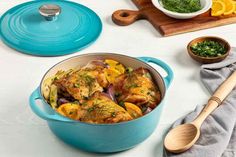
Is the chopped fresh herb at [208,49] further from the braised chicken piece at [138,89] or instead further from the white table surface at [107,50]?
the braised chicken piece at [138,89]

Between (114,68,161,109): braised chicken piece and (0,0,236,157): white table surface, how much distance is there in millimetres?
87

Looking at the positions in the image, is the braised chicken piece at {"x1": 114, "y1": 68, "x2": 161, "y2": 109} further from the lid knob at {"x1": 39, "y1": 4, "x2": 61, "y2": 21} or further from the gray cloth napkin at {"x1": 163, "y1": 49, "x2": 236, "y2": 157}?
the lid knob at {"x1": 39, "y1": 4, "x2": 61, "y2": 21}

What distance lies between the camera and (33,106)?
103 cm

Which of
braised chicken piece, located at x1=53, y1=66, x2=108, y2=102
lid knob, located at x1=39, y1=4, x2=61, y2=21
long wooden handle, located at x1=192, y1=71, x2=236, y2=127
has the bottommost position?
long wooden handle, located at x1=192, y1=71, x2=236, y2=127

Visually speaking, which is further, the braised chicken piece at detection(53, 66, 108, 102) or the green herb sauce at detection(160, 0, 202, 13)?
the green herb sauce at detection(160, 0, 202, 13)

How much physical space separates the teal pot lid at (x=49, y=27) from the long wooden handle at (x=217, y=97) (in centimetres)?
42

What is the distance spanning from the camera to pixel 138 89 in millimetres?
1119

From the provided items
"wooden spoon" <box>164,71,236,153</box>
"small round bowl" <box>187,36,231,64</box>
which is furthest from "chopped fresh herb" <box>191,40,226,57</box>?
"wooden spoon" <box>164,71,236,153</box>

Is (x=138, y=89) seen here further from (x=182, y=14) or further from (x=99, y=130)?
(x=182, y=14)

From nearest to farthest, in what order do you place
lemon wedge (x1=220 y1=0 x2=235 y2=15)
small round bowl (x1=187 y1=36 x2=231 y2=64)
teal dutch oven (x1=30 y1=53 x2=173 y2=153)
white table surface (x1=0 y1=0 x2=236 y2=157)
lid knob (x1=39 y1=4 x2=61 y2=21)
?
teal dutch oven (x1=30 y1=53 x2=173 y2=153) < white table surface (x1=0 y1=0 x2=236 y2=157) < small round bowl (x1=187 y1=36 x2=231 y2=64) < lid knob (x1=39 y1=4 x2=61 y2=21) < lemon wedge (x1=220 y1=0 x2=235 y2=15)

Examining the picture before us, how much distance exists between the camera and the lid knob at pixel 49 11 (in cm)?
147

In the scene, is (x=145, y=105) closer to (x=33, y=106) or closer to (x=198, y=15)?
(x=33, y=106)

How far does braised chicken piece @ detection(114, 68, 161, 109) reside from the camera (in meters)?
1.10

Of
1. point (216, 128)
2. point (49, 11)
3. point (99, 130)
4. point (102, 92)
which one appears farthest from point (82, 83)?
point (49, 11)
